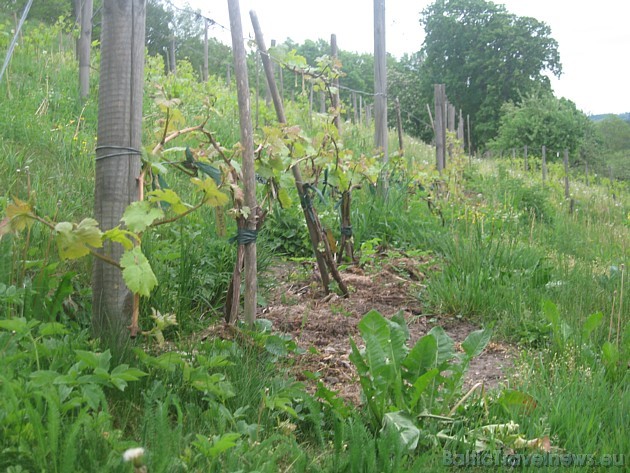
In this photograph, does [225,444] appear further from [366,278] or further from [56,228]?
[366,278]

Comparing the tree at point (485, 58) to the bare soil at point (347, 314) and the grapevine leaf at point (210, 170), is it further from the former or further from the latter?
the grapevine leaf at point (210, 170)

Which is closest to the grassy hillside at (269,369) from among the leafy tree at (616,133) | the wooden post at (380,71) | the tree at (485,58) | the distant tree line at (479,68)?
the wooden post at (380,71)

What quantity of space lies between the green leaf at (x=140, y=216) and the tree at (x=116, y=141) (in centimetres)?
26

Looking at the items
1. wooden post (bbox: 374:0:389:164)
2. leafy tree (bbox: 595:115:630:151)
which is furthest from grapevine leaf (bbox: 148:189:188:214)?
leafy tree (bbox: 595:115:630:151)

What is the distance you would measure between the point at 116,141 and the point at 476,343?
1738 mm

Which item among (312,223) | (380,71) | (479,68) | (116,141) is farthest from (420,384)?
(479,68)

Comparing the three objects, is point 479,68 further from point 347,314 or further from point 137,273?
point 137,273

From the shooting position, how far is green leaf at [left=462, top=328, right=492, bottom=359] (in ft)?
8.63

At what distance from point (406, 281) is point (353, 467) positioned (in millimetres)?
2625

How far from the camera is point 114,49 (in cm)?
245

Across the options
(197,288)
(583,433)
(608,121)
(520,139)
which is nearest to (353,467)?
(583,433)

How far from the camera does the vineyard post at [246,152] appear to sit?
2914mm

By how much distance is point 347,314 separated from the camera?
365 centimetres

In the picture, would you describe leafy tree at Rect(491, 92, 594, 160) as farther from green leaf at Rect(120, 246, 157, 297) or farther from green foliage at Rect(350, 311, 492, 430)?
green leaf at Rect(120, 246, 157, 297)
